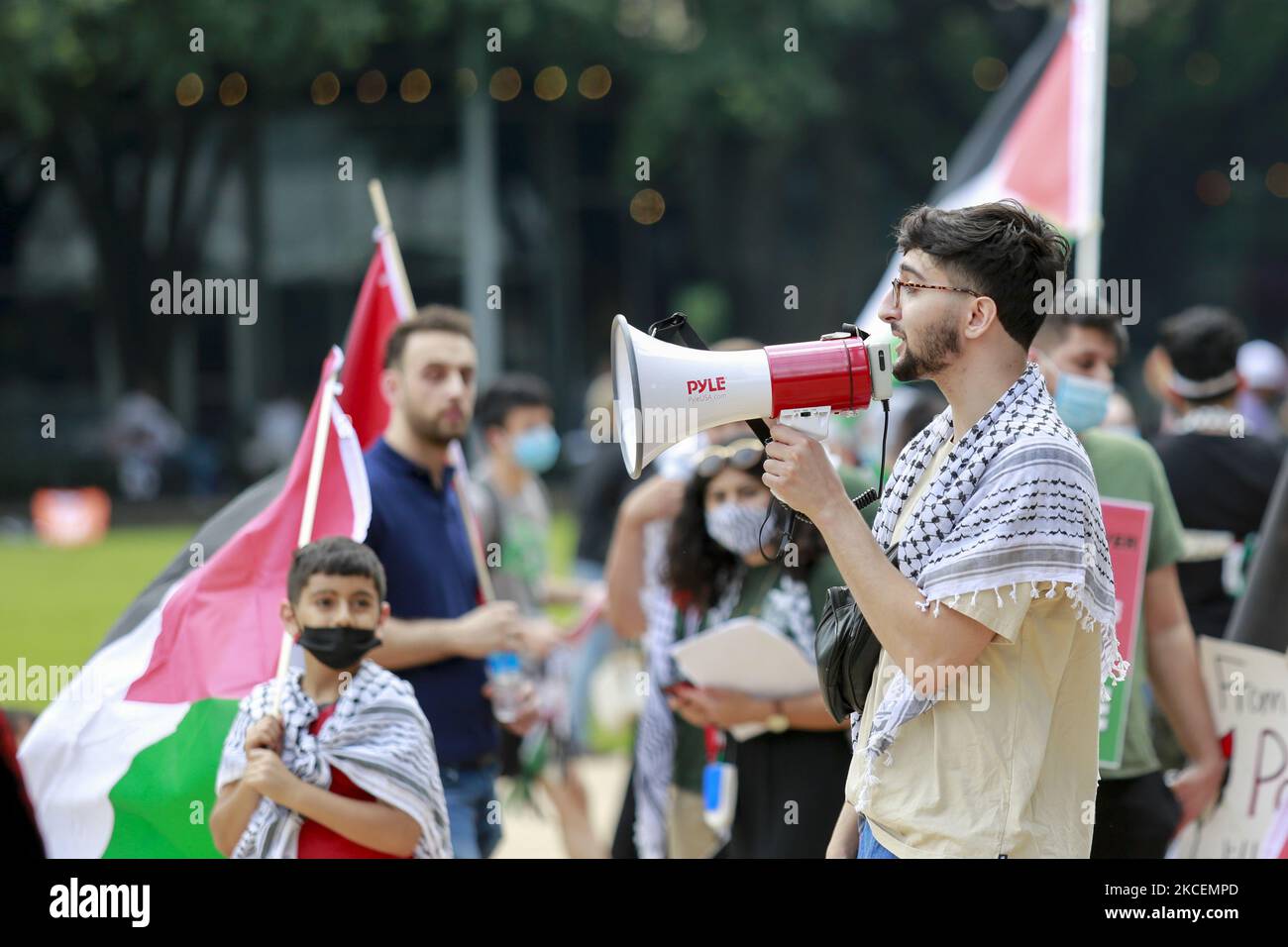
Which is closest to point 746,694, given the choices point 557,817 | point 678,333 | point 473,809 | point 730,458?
point 730,458

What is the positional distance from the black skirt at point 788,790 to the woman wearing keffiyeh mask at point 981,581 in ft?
4.49

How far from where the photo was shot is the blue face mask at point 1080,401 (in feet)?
15.0

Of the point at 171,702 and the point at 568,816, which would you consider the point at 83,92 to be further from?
the point at 171,702

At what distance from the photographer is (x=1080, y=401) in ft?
15.0

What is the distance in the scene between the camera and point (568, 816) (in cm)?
689

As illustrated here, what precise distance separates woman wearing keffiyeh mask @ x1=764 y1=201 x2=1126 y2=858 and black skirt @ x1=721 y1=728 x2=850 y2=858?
1.37 meters

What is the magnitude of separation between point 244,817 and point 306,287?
2350 centimetres

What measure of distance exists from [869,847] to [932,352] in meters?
0.92

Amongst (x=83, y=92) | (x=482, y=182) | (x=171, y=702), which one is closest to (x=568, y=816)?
(x=171, y=702)

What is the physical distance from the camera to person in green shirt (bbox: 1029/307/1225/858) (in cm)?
431

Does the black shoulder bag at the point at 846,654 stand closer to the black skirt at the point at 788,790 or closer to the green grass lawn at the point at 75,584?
the black skirt at the point at 788,790

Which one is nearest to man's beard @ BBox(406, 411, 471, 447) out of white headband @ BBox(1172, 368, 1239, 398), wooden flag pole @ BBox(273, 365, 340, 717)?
wooden flag pole @ BBox(273, 365, 340, 717)

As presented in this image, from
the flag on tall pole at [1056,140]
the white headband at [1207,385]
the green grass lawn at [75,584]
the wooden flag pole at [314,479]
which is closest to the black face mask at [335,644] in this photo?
the wooden flag pole at [314,479]
